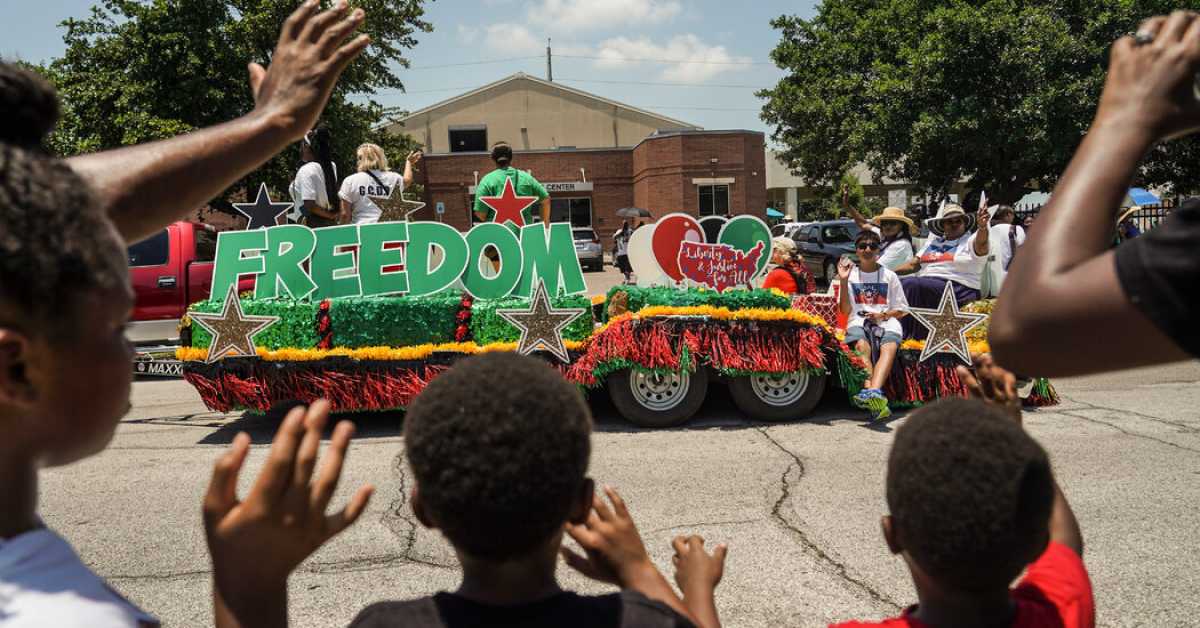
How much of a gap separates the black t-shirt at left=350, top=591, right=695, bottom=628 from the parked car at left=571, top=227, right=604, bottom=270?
2601cm

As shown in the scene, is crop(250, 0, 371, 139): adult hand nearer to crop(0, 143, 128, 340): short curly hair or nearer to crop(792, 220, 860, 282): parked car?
crop(0, 143, 128, 340): short curly hair

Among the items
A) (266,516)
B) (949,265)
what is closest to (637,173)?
(949,265)

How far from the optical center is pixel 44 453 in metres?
1.11

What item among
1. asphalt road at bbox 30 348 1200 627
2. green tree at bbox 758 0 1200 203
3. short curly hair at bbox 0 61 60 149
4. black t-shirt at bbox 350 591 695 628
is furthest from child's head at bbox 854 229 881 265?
green tree at bbox 758 0 1200 203

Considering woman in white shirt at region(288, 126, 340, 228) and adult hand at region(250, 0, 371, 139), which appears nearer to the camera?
adult hand at region(250, 0, 371, 139)

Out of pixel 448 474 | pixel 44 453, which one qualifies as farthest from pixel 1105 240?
pixel 44 453

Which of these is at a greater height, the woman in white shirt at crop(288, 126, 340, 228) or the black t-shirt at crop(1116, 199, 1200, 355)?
the woman in white shirt at crop(288, 126, 340, 228)

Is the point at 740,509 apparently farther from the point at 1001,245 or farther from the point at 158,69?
the point at 158,69

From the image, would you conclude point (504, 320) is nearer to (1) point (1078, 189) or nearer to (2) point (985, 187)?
(1) point (1078, 189)

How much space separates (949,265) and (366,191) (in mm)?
5704

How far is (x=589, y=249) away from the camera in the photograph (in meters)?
27.9

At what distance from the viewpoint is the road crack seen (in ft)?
12.0

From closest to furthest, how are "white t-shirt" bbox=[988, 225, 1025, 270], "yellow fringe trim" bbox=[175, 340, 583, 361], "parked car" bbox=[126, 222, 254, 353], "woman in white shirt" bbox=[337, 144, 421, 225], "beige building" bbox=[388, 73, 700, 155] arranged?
"yellow fringe trim" bbox=[175, 340, 583, 361], "woman in white shirt" bbox=[337, 144, 421, 225], "white t-shirt" bbox=[988, 225, 1025, 270], "parked car" bbox=[126, 222, 254, 353], "beige building" bbox=[388, 73, 700, 155]

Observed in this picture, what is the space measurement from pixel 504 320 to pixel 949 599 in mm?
5617
